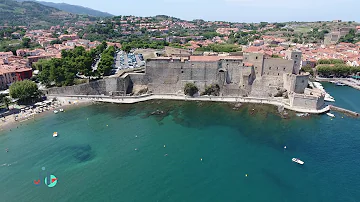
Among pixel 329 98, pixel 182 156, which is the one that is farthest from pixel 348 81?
pixel 182 156

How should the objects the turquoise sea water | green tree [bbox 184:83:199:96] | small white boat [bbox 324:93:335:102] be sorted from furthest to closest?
green tree [bbox 184:83:199:96]
small white boat [bbox 324:93:335:102]
the turquoise sea water

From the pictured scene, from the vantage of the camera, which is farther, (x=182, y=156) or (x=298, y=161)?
(x=182, y=156)

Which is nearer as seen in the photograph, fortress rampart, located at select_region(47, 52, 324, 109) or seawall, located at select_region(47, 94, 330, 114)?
seawall, located at select_region(47, 94, 330, 114)

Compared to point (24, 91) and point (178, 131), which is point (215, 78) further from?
point (24, 91)

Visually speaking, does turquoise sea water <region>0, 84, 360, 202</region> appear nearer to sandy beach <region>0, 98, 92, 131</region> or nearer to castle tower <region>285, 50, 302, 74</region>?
sandy beach <region>0, 98, 92, 131</region>

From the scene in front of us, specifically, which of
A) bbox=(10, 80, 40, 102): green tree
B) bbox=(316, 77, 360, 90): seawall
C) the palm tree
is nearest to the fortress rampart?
bbox=(10, 80, 40, 102): green tree

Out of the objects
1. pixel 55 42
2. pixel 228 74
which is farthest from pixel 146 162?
pixel 55 42

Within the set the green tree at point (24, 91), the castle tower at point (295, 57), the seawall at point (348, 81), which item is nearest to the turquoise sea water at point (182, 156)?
the green tree at point (24, 91)
